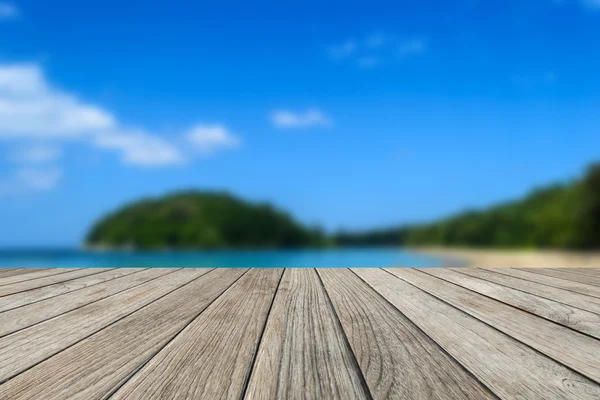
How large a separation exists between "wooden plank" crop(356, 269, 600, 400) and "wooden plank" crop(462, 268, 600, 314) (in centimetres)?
45

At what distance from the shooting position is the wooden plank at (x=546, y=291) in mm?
1396

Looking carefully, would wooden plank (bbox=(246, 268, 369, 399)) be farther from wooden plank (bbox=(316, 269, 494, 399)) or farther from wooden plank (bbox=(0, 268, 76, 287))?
wooden plank (bbox=(0, 268, 76, 287))

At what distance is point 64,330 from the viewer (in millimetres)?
1089

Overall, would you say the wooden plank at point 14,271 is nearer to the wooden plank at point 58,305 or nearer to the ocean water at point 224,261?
the wooden plank at point 58,305

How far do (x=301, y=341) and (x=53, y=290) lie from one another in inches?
49.0

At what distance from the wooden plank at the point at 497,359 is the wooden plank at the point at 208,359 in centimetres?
41

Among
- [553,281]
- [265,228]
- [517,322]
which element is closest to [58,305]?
[517,322]

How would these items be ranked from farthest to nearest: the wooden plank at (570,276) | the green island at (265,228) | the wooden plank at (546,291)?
the green island at (265,228), the wooden plank at (570,276), the wooden plank at (546,291)

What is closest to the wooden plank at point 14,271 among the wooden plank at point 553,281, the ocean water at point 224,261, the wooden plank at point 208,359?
the wooden plank at point 208,359

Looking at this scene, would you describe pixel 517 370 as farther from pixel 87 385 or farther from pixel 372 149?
pixel 372 149

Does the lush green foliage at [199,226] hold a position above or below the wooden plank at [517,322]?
above

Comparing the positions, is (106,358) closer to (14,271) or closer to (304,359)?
(304,359)

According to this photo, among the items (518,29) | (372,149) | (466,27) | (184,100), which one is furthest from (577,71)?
(184,100)

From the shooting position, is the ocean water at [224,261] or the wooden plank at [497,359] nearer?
the wooden plank at [497,359]
